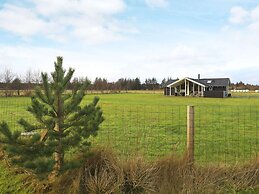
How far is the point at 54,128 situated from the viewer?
4004 mm

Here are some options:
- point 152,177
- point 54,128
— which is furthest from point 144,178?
point 54,128

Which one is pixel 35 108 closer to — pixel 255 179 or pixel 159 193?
pixel 159 193

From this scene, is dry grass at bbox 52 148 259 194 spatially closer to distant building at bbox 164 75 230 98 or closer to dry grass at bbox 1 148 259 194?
dry grass at bbox 1 148 259 194

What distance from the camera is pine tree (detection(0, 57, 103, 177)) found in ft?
11.6

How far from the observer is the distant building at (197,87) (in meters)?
49.6

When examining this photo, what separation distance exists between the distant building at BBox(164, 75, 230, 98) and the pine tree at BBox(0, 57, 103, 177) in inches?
1818

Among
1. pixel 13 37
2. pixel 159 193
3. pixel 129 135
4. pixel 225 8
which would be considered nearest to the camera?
pixel 159 193

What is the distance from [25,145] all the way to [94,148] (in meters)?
1.15

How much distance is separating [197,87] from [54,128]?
4976 cm

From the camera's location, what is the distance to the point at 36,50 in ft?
54.1

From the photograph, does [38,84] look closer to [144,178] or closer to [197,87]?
[144,178]

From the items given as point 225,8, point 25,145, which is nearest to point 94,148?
point 25,145

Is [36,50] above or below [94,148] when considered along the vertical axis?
above

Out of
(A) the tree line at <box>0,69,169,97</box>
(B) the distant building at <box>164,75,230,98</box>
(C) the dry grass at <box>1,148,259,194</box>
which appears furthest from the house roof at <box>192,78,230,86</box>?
(C) the dry grass at <box>1,148,259,194</box>
